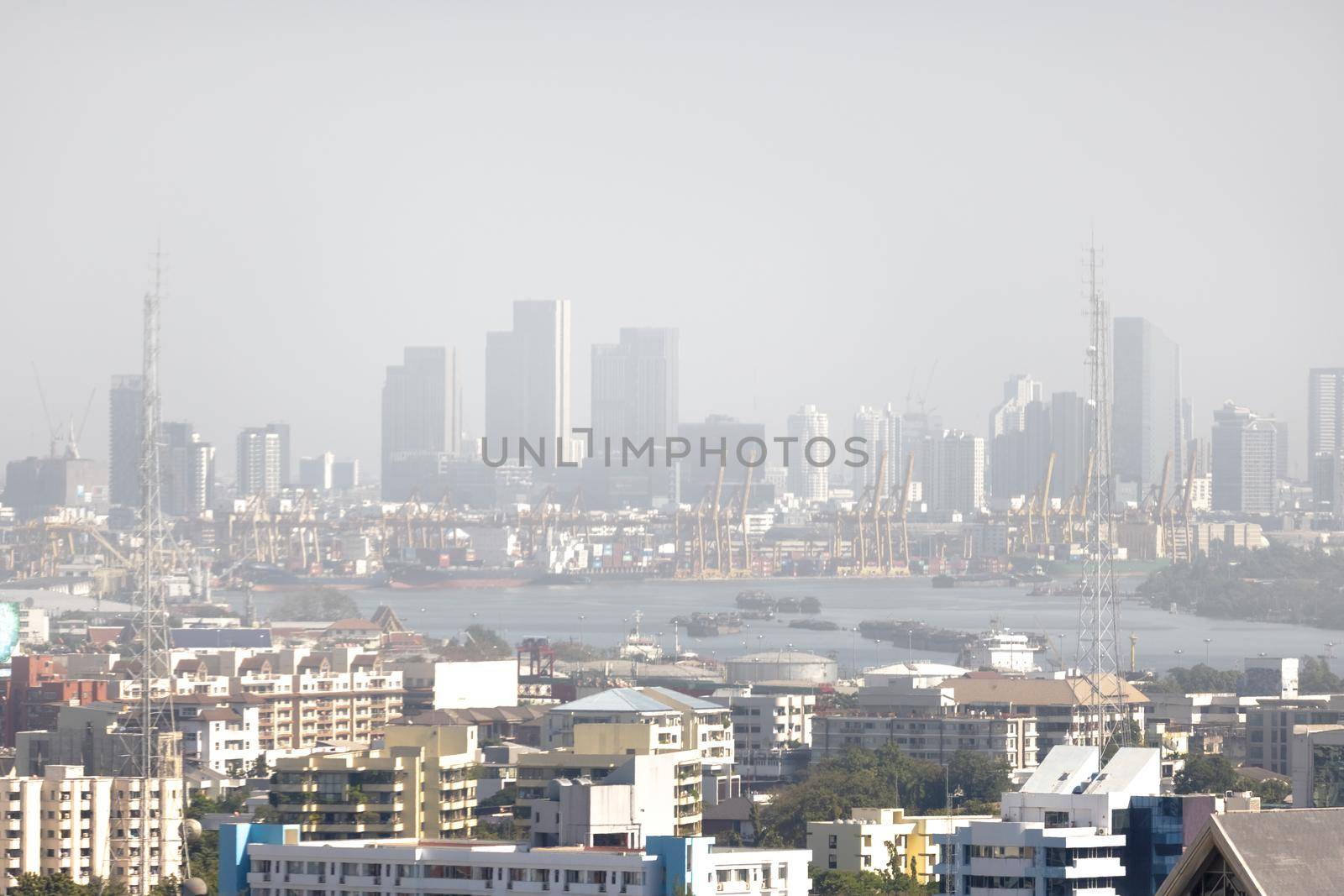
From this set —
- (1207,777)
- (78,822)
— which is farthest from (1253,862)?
(1207,777)

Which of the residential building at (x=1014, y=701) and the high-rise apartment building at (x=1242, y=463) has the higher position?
the high-rise apartment building at (x=1242, y=463)

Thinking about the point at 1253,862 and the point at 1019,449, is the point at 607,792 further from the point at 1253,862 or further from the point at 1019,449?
the point at 1019,449

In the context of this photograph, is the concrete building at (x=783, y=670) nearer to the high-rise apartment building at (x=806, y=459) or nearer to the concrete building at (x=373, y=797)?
the concrete building at (x=373, y=797)

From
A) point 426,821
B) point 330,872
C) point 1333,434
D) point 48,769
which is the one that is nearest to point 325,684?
point 48,769

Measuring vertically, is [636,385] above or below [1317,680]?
above

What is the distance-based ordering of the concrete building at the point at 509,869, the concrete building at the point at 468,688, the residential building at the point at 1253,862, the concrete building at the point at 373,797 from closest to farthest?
1. the residential building at the point at 1253,862
2. the concrete building at the point at 509,869
3. the concrete building at the point at 373,797
4. the concrete building at the point at 468,688

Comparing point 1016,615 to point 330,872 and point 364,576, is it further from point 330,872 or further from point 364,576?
point 330,872

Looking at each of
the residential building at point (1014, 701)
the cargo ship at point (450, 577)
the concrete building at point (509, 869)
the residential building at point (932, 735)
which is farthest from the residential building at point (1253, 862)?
the cargo ship at point (450, 577)
